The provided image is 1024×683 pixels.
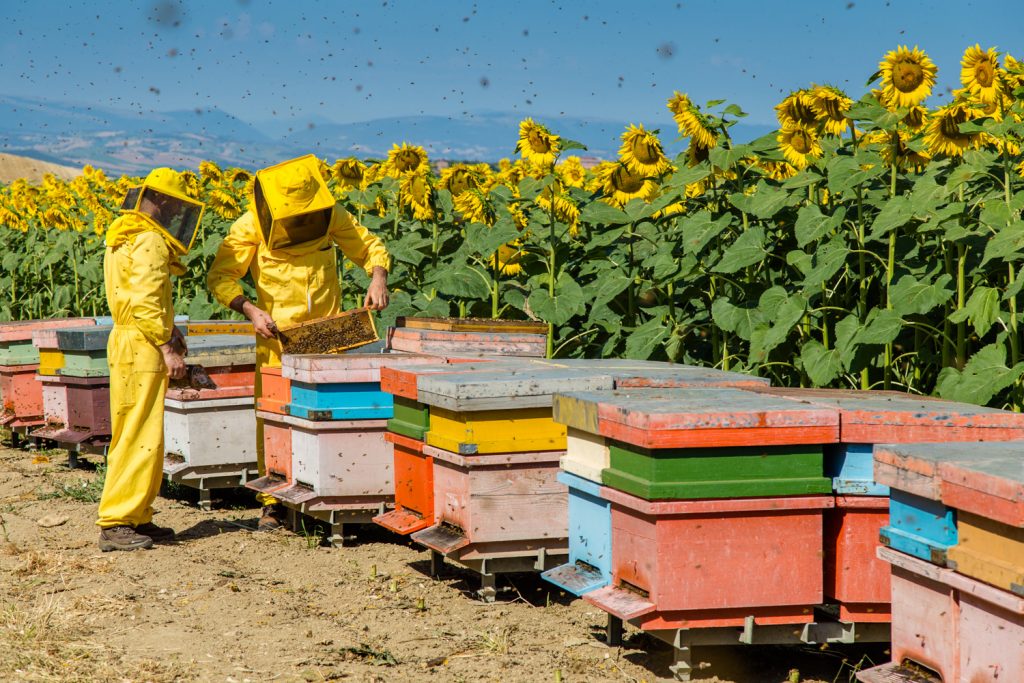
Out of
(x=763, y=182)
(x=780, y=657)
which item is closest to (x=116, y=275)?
(x=763, y=182)

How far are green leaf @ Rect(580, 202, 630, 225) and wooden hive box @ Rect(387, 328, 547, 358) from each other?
962 mm

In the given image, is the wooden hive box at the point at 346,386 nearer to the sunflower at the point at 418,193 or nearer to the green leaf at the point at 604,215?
the green leaf at the point at 604,215

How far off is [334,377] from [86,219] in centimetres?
932

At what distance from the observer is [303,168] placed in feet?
22.3

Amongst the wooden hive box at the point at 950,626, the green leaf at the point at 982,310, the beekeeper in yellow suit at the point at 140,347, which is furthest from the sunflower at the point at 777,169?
the wooden hive box at the point at 950,626

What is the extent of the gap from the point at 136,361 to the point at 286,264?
102 centimetres

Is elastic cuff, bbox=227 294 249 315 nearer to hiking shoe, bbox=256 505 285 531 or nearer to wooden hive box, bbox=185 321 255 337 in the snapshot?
hiking shoe, bbox=256 505 285 531

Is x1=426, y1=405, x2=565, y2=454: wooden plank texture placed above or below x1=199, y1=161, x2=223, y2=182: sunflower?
below

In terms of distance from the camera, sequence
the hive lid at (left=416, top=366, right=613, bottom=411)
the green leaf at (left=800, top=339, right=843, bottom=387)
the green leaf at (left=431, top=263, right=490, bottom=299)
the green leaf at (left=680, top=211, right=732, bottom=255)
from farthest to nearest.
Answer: the green leaf at (left=431, top=263, right=490, bottom=299)
the green leaf at (left=680, top=211, right=732, bottom=255)
the green leaf at (left=800, top=339, right=843, bottom=387)
the hive lid at (left=416, top=366, right=613, bottom=411)

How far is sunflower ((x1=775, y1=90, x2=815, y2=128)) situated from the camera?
6602 millimetres

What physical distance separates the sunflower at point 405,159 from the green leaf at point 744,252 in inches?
115

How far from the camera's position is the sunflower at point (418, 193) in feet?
28.5

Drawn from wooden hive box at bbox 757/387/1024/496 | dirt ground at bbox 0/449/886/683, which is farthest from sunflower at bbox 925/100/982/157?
dirt ground at bbox 0/449/886/683

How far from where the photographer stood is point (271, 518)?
7.23 meters
